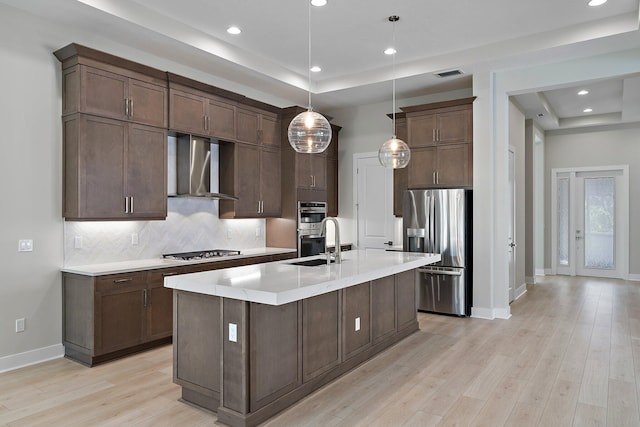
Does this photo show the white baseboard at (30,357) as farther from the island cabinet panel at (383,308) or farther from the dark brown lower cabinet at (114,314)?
the island cabinet panel at (383,308)

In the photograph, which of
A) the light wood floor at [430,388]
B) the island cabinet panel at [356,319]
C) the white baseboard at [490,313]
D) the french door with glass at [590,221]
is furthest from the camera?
the french door with glass at [590,221]

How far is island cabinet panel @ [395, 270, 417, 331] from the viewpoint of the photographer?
15.2 ft

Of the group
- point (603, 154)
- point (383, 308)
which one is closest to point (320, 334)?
point (383, 308)

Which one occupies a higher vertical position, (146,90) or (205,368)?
(146,90)

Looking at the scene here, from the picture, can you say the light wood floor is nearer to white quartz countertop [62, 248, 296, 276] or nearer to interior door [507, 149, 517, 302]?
white quartz countertop [62, 248, 296, 276]

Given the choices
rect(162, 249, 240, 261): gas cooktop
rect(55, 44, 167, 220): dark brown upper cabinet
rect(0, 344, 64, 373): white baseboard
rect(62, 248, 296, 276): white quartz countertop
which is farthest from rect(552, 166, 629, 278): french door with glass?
rect(0, 344, 64, 373): white baseboard

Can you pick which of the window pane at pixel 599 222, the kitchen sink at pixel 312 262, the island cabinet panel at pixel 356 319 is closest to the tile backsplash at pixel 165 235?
the kitchen sink at pixel 312 262

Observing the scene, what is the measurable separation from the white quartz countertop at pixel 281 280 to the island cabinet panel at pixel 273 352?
0.57ft

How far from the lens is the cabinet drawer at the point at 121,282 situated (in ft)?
12.7

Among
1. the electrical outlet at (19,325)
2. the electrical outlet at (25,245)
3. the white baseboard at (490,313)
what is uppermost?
the electrical outlet at (25,245)

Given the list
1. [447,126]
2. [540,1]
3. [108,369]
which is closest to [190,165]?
[108,369]

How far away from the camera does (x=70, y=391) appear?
10.9 feet

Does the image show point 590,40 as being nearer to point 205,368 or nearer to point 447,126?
point 447,126

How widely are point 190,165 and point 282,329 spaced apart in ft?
9.28
